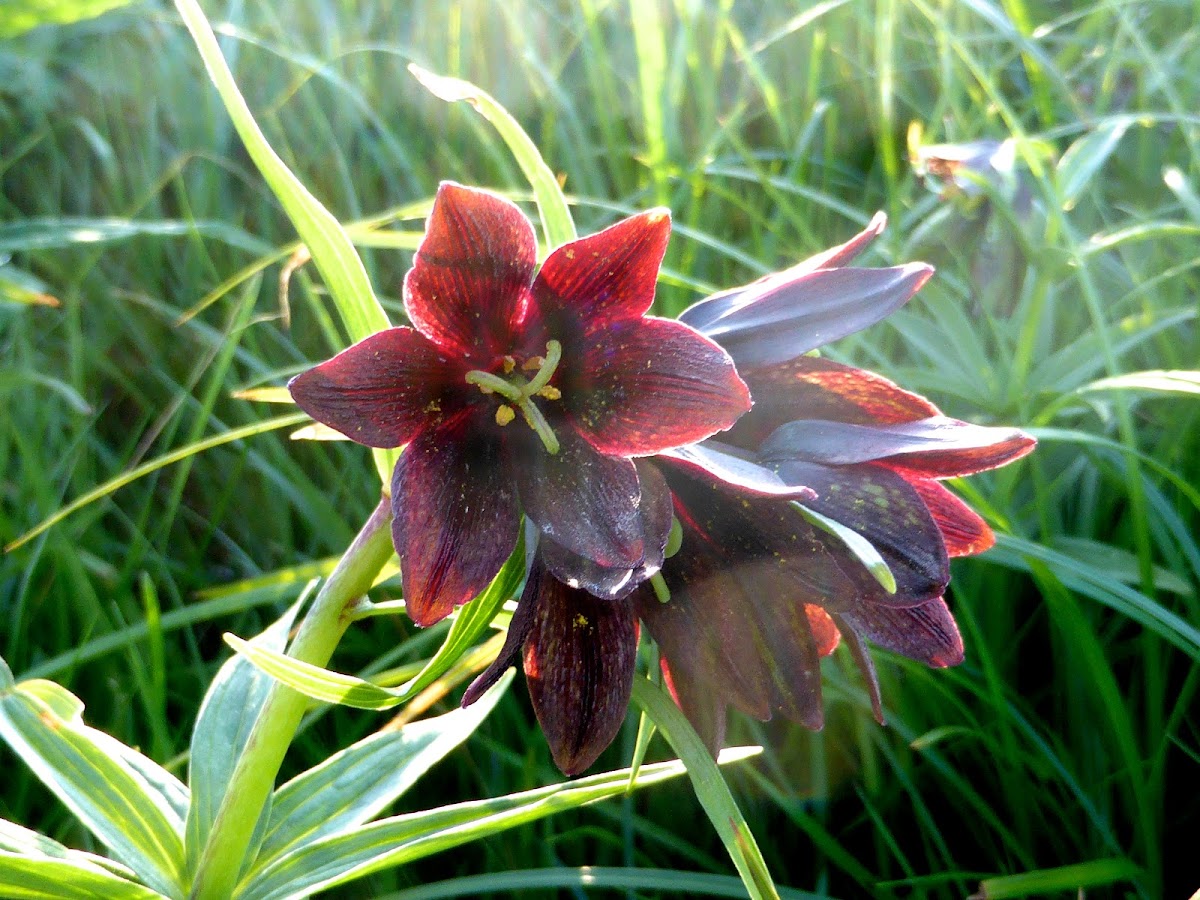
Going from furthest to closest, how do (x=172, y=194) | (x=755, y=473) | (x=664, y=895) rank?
1. (x=172, y=194)
2. (x=664, y=895)
3. (x=755, y=473)

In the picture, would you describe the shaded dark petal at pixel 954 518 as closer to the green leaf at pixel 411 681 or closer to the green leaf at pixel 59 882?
the green leaf at pixel 411 681

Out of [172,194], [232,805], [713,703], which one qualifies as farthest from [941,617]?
[172,194]

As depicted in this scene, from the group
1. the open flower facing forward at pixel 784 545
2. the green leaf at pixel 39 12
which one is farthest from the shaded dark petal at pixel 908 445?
the green leaf at pixel 39 12

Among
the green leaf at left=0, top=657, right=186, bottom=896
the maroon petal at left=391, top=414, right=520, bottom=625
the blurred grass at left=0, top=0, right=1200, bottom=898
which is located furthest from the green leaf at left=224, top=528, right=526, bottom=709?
the blurred grass at left=0, top=0, right=1200, bottom=898

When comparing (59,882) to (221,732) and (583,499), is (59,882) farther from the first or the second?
(583,499)

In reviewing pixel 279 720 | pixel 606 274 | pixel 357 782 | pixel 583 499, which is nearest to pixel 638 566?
pixel 583 499

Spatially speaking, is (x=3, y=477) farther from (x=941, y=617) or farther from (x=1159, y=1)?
(x=1159, y=1)
